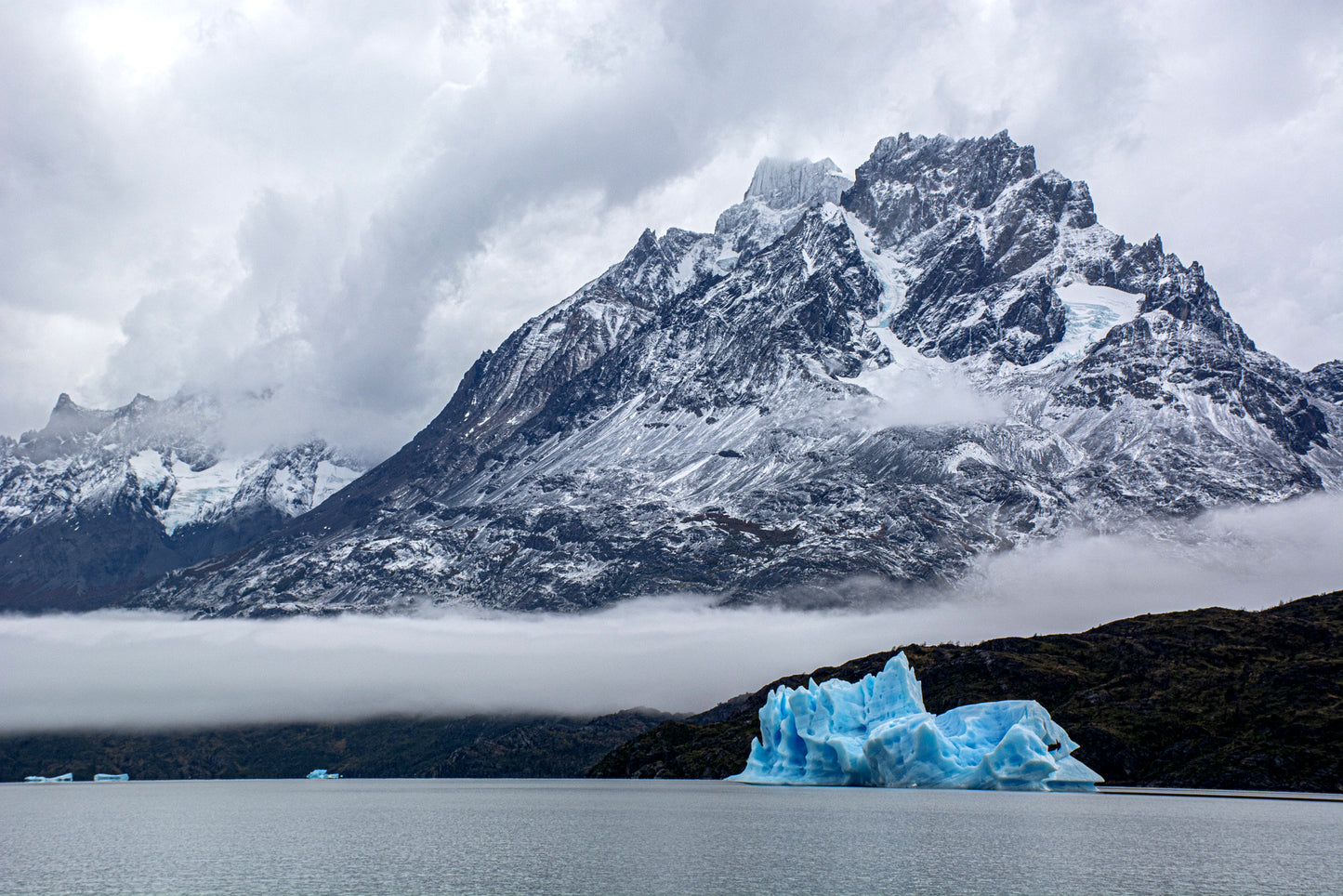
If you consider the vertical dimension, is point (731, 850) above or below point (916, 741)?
below

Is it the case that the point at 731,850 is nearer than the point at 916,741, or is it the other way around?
the point at 731,850

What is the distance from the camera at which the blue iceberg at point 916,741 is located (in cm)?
17038

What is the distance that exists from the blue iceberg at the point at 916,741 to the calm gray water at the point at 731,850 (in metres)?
10.0

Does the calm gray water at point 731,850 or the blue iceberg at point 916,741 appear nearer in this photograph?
the calm gray water at point 731,850

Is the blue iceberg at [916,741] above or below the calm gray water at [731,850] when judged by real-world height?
above

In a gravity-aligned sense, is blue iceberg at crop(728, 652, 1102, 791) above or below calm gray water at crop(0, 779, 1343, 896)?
above

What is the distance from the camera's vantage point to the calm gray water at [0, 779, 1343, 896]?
7981cm

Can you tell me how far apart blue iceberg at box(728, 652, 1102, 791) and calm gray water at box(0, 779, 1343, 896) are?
1005 cm

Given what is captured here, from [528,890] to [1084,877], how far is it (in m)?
40.0

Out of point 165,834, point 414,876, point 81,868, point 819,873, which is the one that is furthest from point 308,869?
point 165,834

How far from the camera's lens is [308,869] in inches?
3590

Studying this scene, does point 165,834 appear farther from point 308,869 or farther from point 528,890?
point 528,890

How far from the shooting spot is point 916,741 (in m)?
174

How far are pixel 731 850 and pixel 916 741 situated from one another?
266 feet
